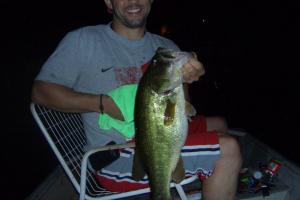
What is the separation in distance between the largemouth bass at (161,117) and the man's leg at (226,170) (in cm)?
57

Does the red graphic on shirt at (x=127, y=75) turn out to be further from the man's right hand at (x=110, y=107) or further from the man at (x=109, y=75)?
the man's right hand at (x=110, y=107)

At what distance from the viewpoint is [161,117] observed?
207 cm

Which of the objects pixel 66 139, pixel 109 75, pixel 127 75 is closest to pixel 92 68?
pixel 109 75

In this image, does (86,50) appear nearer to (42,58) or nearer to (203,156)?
(203,156)

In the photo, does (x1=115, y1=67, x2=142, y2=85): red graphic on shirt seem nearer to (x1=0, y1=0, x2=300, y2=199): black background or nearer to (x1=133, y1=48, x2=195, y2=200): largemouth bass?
(x1=133, y1=48, x2=195, y2=200): largemouth bass

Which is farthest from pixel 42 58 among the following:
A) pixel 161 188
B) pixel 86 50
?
pixel 161 188

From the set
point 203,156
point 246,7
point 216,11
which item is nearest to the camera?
point 203,156

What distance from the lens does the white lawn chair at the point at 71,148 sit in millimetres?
2537

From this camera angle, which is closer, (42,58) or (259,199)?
(259,199)

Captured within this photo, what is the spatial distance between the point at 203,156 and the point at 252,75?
10.7 metres

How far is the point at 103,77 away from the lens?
9.68ft

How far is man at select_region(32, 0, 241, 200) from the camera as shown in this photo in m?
2.60

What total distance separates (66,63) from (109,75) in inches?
15.4

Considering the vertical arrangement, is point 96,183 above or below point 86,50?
below
